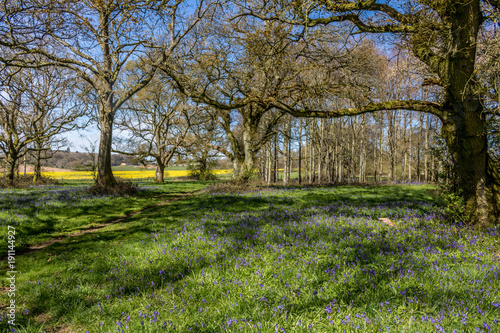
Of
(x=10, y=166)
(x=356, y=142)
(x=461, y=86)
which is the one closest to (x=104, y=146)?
(x=10, y=166)

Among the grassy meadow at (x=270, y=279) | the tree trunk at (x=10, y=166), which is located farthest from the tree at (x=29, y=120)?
the grassy meadow at (x=270, y=279)

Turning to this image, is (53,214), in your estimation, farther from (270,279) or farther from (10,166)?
(10,166)

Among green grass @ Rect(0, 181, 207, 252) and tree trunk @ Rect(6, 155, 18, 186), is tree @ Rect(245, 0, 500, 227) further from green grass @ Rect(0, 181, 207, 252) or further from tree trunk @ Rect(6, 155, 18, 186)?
tree trunk @ Rect(6, 155, 18, 186)

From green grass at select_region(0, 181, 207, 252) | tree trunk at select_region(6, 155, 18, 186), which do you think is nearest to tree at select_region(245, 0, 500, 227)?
green grass at select_region(0, 181, 207, 252)

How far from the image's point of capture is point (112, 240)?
6.66 m

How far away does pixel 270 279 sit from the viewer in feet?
Result: 12.2

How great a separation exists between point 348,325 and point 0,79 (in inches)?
451

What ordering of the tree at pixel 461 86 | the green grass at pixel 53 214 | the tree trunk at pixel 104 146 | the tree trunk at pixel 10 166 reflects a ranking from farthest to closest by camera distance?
the tree trunk at pixel 10 166 < the tree trunk at pixel 104 146 < the green grass at pixel 53 214 < the tree at pixel 461 86

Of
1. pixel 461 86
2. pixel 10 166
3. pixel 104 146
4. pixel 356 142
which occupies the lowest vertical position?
pixel 10 166

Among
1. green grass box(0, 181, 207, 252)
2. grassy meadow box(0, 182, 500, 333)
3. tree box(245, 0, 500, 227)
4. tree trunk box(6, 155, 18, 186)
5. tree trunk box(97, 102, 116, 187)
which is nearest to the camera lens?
grassy meadow box(0, 182, 500, 333)

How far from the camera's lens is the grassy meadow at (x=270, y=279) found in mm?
2764

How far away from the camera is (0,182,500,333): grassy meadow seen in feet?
9.07

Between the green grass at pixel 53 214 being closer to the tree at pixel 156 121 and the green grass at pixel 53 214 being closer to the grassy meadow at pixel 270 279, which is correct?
the grassy meadow at pixel 270 279

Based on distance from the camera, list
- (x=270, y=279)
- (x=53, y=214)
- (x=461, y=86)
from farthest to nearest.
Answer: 1. (x=53, y=214)
2. (x=461, y=86)
3. (x=270, y=279)
